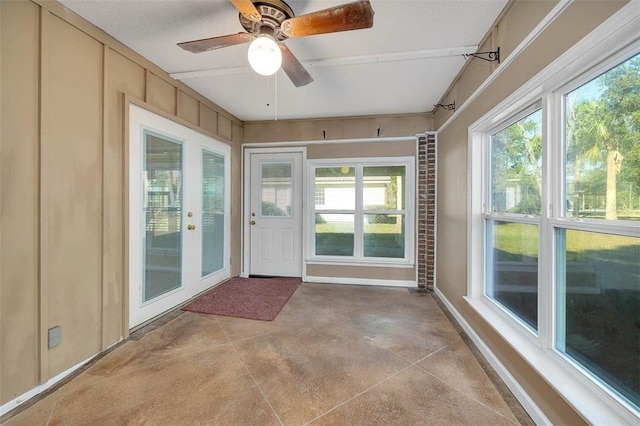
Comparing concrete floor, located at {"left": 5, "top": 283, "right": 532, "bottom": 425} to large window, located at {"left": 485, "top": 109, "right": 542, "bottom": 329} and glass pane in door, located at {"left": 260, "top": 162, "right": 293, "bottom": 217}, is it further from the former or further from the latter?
glass pane in door, located at {"left": 260, "top": 162, "right": 293, "bottom": 217}

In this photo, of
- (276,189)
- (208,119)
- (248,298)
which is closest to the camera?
(248,298)

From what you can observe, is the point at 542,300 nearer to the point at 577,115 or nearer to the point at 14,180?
the point at 577,115

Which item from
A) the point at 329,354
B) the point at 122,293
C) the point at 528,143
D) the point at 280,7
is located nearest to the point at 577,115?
the point at 528,143

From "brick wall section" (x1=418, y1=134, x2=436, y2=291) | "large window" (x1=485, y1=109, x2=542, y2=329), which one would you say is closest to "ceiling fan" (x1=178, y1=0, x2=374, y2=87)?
"large window" (x1=485, y1=109, x2=542, y2=329)

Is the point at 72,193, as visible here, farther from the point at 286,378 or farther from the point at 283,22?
the point at 286,378

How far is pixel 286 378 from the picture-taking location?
70.8 inches

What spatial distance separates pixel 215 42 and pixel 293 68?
1.80 feet

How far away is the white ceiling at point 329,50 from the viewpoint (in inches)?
69.7

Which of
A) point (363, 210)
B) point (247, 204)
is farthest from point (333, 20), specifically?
point (247, 204)

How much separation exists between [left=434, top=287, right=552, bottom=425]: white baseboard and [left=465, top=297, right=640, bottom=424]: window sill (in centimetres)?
21

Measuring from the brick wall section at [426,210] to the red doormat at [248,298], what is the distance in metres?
1.87

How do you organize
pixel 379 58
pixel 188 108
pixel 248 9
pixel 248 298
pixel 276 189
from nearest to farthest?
1. pixel 248 9
2. pixel 379 58
3. pixel 188 108
4. pixel 248 298
5. pixel 276 189

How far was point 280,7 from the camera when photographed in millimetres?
1547

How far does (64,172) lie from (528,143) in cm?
320
